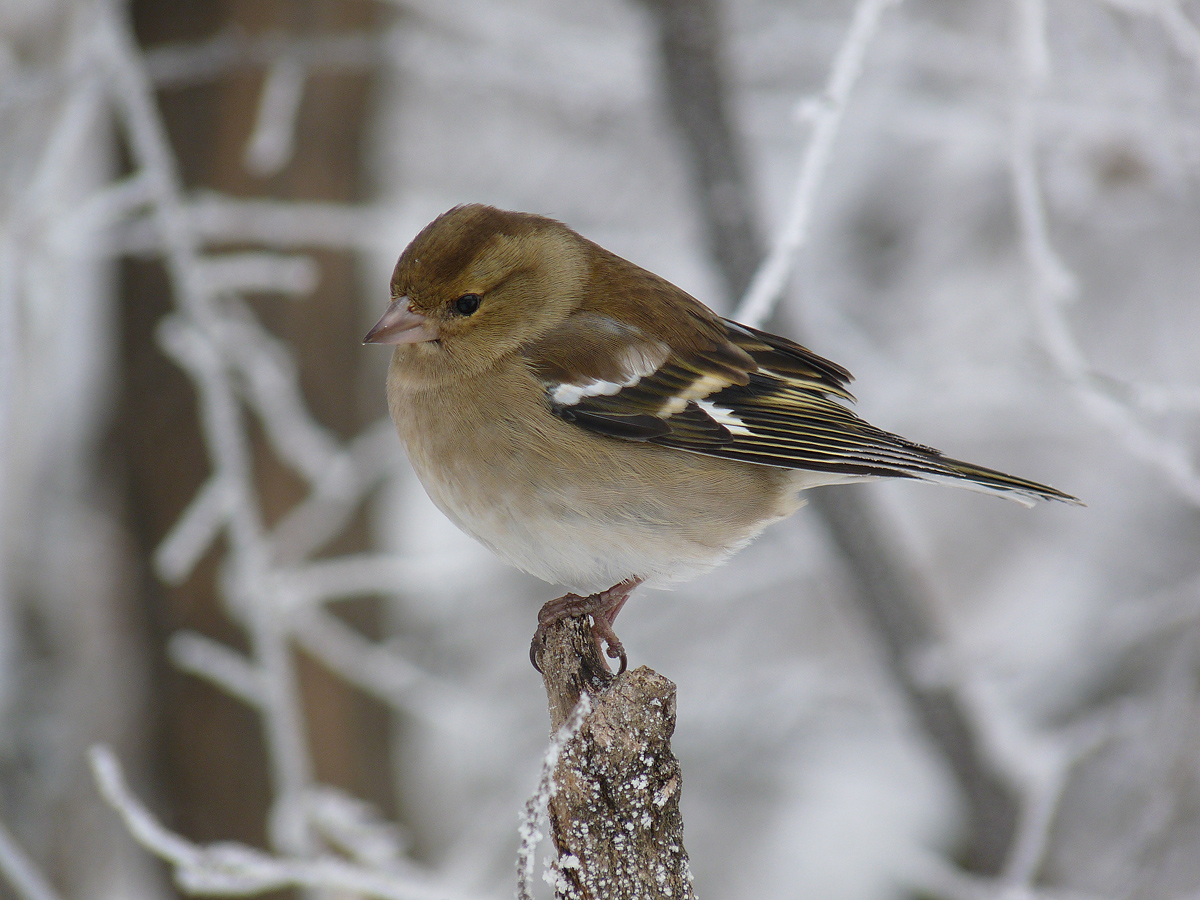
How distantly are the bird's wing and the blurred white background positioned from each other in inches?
19.4

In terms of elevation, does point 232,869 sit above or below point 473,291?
below

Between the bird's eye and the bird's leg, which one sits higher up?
the bird's eye

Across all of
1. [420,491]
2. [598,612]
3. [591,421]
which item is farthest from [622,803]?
[420,491]

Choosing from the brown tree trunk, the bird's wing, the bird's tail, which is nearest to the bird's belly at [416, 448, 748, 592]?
the bird's wing

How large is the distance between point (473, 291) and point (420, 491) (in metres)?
4.75

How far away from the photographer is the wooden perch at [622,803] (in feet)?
5.14

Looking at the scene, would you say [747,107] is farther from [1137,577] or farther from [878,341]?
[1137,577]

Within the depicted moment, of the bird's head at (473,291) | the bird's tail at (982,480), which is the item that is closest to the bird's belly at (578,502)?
the bird's head at (473,291)

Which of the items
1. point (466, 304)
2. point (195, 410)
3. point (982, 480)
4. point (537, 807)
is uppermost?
point (195, 410)

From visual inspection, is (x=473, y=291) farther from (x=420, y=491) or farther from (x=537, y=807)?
(x=420, y=491)

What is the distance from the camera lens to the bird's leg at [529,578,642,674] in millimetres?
2299

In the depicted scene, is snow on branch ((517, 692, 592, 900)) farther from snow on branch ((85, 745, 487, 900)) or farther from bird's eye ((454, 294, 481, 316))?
bird's eye ((454, 294, 481, 316))

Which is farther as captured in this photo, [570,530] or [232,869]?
[570,530]

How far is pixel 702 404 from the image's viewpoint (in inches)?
107
